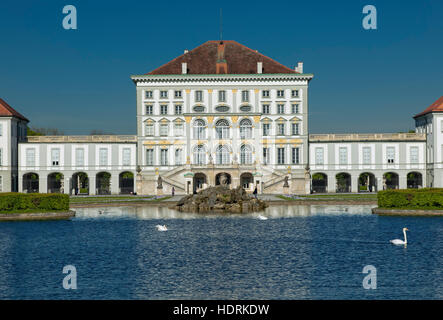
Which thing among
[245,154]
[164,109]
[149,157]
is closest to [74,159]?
[149,157]

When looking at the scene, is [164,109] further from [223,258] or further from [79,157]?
[223,258]

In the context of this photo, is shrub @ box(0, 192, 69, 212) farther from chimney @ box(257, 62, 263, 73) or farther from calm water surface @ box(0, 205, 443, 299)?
chimney @ box(257, 62, 263, 73)

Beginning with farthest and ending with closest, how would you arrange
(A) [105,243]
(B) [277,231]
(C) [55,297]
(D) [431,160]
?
Result: (D) [431,160] < (B) [277,231] < (A) [105,243] < (C) [55,297]

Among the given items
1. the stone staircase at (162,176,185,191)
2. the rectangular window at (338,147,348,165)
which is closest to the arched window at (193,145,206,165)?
the stone staircase at (162,176,185,191)

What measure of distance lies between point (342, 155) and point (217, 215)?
37578 millimetres

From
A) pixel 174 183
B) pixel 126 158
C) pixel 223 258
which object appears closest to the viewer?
pixel 223 258

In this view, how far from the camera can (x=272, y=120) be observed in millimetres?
79188

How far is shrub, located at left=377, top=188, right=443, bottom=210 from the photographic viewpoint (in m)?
45.3

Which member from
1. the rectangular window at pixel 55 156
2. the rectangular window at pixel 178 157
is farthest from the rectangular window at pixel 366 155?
the rectangular window at pixel 55 156

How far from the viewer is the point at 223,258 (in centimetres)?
2569

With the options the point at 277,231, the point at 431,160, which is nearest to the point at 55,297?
the point at 277,231

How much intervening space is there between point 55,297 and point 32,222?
23.6 m
